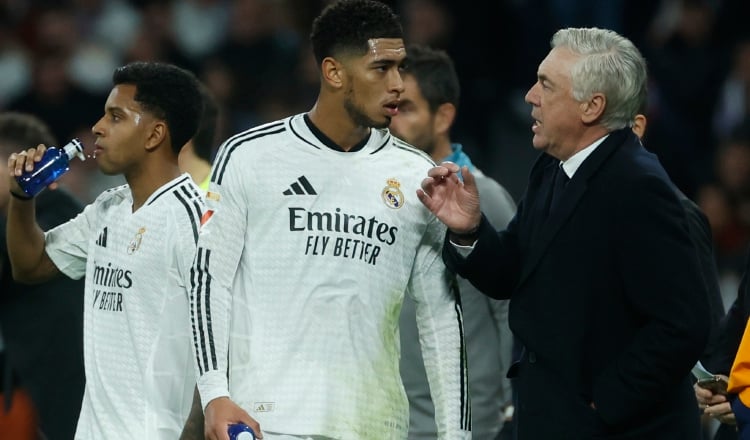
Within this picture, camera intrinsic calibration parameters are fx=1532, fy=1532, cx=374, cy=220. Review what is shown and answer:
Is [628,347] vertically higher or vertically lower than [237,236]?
lower

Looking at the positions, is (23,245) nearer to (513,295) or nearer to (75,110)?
(513,295)

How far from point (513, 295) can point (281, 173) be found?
0.83m

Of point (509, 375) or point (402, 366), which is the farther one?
point (402, 366)

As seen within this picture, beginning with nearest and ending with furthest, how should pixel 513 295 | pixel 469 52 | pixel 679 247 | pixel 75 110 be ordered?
pixel 679 247 → pixel 513 295 → pixel 469 52 → pixel 75 110

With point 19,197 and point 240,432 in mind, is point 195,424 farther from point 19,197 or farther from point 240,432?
point 19,197

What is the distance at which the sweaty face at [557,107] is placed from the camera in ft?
15.8

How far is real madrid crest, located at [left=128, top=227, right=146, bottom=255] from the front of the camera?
5.35 metres

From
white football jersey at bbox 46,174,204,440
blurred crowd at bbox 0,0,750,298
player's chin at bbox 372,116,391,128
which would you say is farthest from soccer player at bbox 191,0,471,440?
blurred crowd at bbox 0,0,750,298

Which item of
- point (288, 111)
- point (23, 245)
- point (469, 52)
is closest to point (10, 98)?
point (288, 111)

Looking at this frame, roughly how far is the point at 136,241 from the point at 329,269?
0.88m

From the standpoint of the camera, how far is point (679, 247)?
457cm

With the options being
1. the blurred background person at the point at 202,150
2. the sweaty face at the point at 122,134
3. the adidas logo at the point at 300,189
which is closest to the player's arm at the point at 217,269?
the adidas logo at the point at 300,189

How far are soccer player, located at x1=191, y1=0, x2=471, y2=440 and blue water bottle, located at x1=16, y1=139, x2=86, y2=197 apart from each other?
0.80 metres

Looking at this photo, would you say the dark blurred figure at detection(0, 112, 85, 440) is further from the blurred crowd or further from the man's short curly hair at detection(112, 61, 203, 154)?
the blurred crowd
